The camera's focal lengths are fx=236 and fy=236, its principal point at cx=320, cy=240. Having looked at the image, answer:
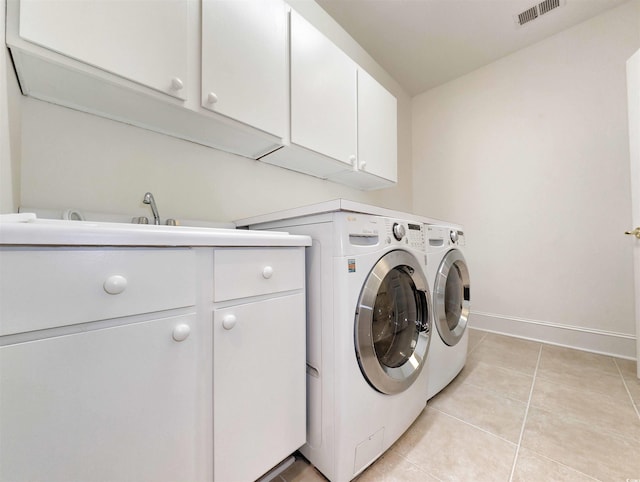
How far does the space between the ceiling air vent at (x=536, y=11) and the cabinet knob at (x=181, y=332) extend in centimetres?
311

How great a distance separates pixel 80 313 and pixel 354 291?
0.69 m

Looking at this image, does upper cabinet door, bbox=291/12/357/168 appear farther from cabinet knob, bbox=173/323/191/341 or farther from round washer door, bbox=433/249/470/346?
cabinet knob, bbox=173/323/191/341

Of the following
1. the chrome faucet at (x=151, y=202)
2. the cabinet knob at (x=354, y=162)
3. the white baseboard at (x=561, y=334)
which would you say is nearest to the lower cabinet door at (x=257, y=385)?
the chrome faucet at (x=151, y=202)

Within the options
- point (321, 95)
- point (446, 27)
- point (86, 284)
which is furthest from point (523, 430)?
point (446, 27)

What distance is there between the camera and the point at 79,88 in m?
0.84

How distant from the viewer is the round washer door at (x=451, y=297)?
1.25m

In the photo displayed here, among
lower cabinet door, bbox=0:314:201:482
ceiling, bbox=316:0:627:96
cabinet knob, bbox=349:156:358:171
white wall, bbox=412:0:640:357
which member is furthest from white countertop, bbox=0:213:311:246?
white wall, bbox=412:0:640:357

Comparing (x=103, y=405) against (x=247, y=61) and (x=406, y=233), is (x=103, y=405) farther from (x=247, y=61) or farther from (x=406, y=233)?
(x=247, y=61)

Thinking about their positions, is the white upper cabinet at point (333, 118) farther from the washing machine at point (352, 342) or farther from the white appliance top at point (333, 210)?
the washing machine at point (352, 342)

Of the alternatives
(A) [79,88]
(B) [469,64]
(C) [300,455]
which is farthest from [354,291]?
(B) [469,64]

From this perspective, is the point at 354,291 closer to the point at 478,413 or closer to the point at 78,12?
the point at 478,413

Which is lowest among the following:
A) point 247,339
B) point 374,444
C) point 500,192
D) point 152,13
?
point 374,444

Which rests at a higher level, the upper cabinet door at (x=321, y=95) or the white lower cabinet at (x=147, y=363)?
the upper cabinet door at (x=321, y=95)

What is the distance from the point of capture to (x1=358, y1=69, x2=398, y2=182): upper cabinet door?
171 centimetres
